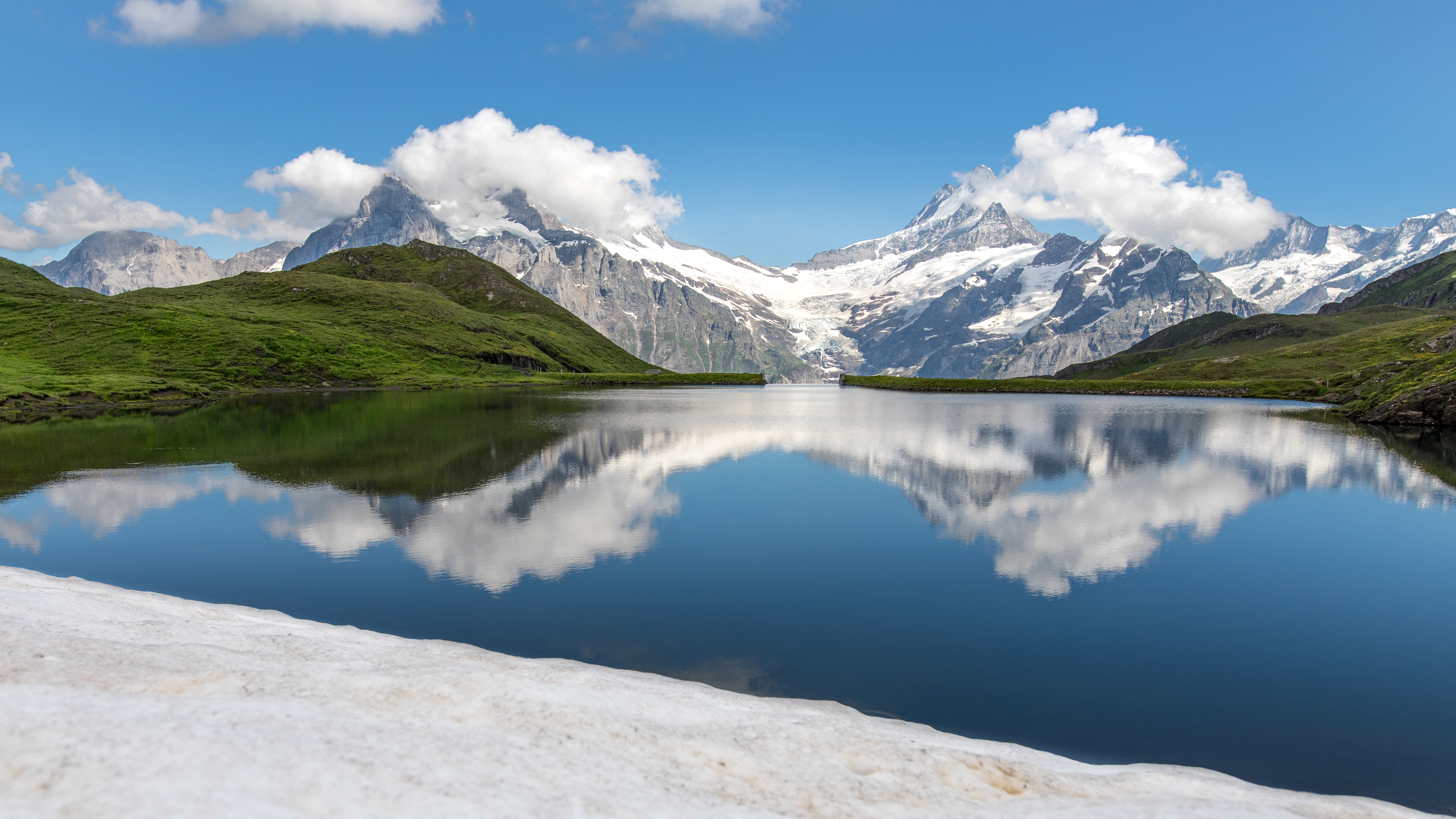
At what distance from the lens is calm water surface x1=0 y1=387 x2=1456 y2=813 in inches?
590

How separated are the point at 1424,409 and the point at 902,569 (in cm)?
9245

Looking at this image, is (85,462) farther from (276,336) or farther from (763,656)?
(276,336)

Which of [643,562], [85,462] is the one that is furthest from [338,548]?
[85,462]

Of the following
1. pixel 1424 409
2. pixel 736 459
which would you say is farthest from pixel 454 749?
pixel 1424 409

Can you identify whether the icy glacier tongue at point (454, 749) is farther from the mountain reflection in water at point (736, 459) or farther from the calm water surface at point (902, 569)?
the mountain reflection in water at point (736, 459)

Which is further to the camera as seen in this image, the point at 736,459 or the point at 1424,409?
the point at 1424,409

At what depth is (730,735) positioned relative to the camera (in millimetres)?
10547

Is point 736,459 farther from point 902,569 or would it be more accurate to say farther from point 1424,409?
point 1424,409

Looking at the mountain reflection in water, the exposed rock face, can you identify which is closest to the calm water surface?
the mountain reflection in water

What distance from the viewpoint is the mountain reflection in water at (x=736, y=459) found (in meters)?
27.1

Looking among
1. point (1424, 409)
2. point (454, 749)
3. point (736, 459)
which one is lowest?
point (736, 459)

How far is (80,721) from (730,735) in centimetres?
794

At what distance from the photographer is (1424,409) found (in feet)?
258

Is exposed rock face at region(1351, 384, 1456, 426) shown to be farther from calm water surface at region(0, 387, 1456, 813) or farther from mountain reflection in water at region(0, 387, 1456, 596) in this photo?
calm water surface at region(0, 387, 1456, 813)
